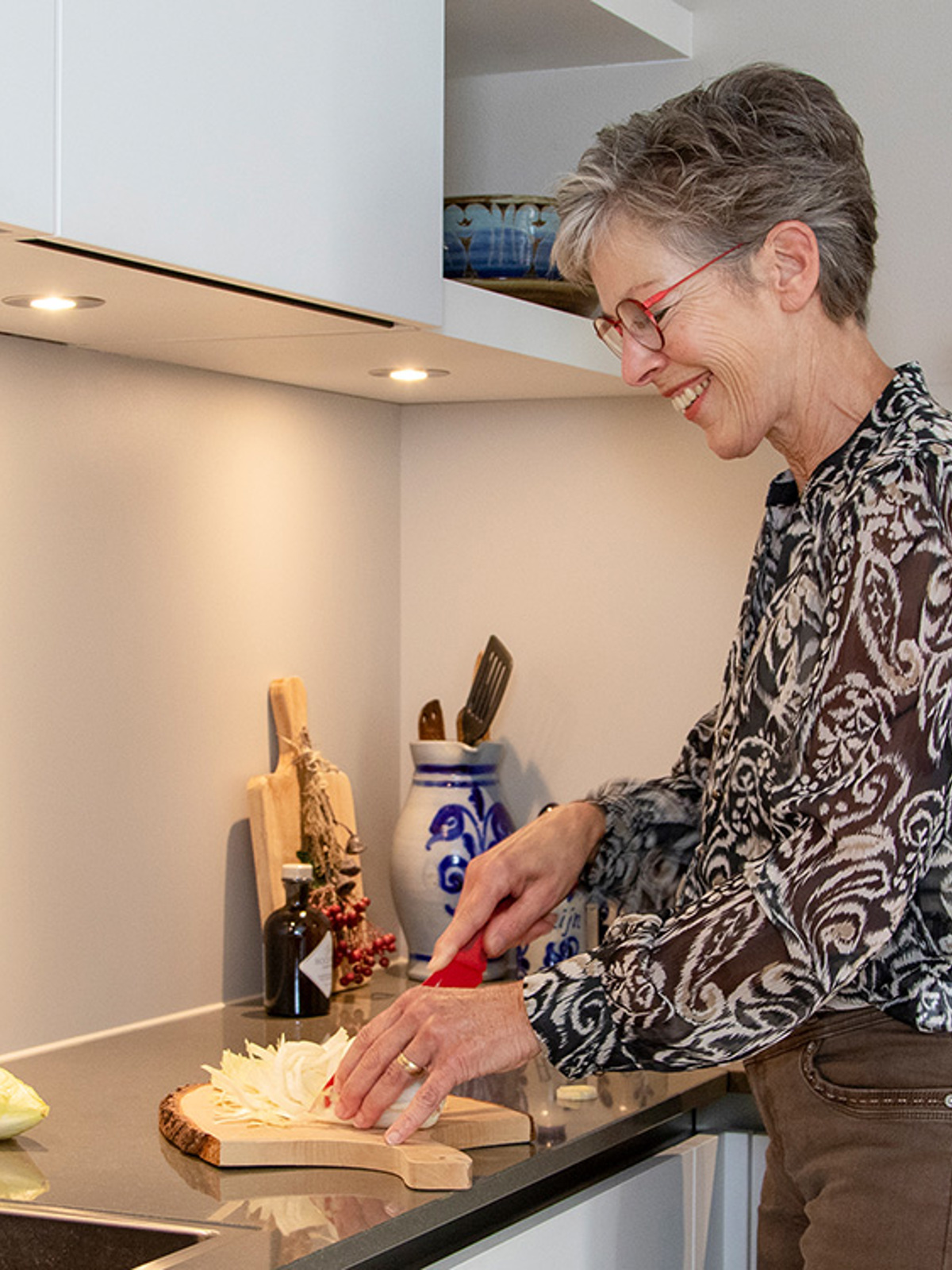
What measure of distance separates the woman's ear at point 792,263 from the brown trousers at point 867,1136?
51 cm

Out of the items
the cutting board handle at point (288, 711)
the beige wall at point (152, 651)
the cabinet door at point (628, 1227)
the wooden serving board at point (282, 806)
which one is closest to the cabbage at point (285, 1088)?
the cabinet door at point (628, 1227)

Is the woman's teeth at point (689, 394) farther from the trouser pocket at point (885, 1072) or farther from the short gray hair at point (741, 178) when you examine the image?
the trouser pocket at point (885, 1072)

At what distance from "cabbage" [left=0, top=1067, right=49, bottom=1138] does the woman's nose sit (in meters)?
0.73

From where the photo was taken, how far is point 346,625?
86.8 inches

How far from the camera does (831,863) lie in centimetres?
111

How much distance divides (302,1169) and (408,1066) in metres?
0.12

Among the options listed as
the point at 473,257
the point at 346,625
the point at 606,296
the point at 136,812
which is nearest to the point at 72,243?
the point at 606,296

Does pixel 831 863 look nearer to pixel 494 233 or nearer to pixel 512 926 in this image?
pixel 512 926

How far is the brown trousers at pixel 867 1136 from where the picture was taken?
1187mm

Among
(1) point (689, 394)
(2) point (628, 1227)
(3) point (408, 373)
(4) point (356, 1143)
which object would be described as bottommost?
(2) point (628, 1227)

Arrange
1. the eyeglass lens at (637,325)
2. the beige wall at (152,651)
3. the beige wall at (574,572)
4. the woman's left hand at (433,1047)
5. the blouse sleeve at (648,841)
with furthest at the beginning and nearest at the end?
1. the beige wall at (574,572)
2. the beige wall at (152,651)
3. the blouse sleeve at (648,841)
4. the eyeglass lens at (637,325)
5. the woman's left hand at (433,1047)

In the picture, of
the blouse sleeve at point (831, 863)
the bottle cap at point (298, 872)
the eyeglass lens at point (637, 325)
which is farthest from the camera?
the bottle cap at point (298, 872)

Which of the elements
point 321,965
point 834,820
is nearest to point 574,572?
point 321,965

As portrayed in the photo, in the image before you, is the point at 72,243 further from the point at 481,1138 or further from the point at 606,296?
the point at 481,1138
